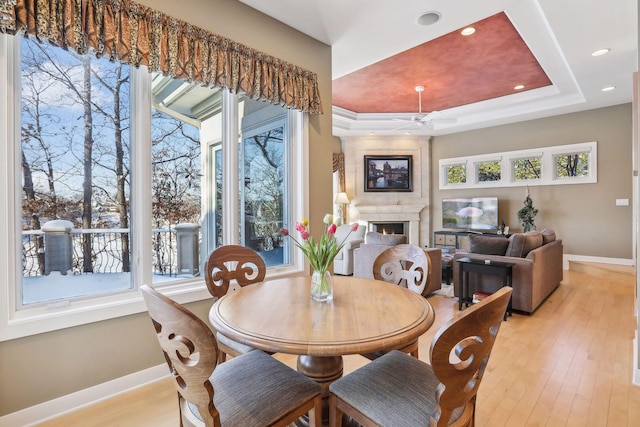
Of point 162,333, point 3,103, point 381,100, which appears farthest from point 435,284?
point 3,103

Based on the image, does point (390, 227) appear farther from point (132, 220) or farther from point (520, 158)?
point (132, 220)

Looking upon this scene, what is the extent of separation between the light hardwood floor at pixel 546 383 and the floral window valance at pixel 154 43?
209cm

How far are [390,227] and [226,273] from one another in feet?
19.7

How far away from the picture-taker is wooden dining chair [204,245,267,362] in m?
1.77

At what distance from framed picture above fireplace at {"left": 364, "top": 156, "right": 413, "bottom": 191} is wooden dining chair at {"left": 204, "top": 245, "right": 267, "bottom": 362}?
564 centimetres

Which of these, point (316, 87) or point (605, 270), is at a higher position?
point (316, 87)

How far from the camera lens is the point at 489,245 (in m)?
3.75

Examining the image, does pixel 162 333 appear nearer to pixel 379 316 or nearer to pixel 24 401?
pixel 379 316

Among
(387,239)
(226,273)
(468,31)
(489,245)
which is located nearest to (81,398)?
(226,273)

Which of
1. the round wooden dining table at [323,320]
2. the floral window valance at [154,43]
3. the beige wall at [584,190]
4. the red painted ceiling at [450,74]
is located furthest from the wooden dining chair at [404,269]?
the beige wall at [584,190]

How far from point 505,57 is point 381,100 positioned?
2166mm

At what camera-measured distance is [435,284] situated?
13.9 feet

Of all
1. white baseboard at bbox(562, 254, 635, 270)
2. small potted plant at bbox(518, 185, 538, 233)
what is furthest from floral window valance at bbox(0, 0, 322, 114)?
white baseboard at bbox(562, 254, 635, 270)

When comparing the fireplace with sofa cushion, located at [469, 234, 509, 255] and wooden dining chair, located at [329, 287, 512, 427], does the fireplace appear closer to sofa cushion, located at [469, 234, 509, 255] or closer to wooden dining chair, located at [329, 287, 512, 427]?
sofa cushion, located at [469, 234, 509, 255]
